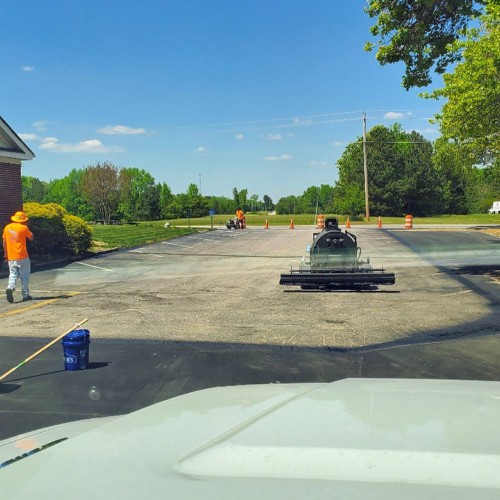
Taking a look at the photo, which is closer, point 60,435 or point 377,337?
point 60,435

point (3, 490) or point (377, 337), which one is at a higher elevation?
point (3, 490)

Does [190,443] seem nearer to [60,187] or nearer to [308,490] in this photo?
[308,490]

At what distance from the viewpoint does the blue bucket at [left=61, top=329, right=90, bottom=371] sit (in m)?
5.88

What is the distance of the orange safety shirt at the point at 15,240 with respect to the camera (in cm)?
1135

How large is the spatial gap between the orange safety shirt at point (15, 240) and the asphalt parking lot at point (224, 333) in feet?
3.68

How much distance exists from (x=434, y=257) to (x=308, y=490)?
18010 mm

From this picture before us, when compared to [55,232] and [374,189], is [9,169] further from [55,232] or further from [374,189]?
[374,189]

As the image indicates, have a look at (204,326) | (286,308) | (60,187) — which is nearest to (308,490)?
(204,326)

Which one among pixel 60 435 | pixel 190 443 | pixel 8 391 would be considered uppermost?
pixel 190 443

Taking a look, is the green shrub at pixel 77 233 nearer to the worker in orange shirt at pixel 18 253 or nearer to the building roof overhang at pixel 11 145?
the building roof overhang at pixel 11 145

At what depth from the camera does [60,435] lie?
2504 millimetres

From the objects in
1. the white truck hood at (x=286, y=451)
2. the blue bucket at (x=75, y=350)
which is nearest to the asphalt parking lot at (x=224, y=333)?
the blue bucket at (x=75, y=350)

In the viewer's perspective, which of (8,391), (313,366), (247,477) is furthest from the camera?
(313,366)

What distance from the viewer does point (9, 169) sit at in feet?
62.7
